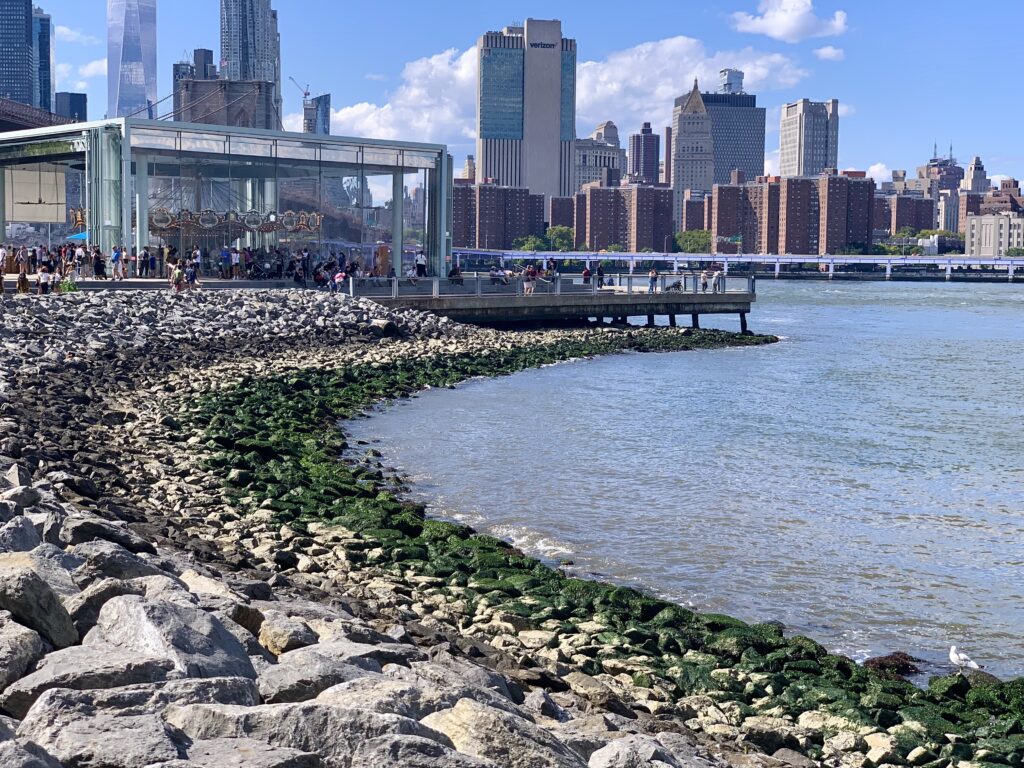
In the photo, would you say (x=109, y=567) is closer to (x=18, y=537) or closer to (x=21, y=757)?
(x=18, y=537)

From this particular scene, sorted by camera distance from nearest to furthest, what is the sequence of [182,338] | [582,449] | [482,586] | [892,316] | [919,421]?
[482,586]
[582,449]
[919,421]
[182,338]
[892,316]

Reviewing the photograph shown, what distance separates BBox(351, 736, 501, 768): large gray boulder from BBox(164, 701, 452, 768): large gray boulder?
55 mm

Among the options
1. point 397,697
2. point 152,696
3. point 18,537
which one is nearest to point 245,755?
point 152,696

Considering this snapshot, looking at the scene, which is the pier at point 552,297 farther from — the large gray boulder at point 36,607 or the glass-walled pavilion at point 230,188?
the large gray boulder at point 36,607

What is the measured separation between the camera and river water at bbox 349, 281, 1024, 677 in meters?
13.3

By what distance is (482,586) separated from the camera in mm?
12586

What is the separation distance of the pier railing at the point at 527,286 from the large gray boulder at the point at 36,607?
38161 millimetres

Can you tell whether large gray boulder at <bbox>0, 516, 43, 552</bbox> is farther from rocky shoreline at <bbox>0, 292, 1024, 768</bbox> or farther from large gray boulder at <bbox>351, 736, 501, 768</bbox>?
large gray boulder at <bbox>351, 736, 501, 768</bbox>

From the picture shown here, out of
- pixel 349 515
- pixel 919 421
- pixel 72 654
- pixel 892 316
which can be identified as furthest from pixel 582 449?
pixel 892 316

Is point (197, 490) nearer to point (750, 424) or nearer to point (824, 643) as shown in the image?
point (824, 643)

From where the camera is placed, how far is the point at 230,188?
146ft

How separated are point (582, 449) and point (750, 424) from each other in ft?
21.1

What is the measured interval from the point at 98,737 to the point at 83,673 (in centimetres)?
80

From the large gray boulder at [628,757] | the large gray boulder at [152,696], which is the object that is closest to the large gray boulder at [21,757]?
the large gray boulder at [152,696]
